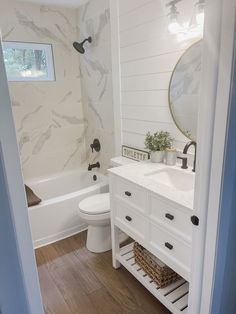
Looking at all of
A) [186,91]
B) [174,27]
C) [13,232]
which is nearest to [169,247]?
[13,232]

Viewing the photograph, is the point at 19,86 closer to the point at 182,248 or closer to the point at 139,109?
the point at 139,109

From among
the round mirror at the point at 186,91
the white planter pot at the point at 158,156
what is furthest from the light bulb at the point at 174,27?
the white planter pot at the point at 158,156

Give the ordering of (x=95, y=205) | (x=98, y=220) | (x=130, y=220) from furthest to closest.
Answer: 1. (x=95, y=205)
2. (x=98, y=220)
3. (x=130, y=220)

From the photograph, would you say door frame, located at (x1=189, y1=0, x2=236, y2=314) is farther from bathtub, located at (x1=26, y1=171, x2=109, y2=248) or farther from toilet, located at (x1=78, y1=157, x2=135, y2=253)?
bathtub, located at (x1=26, y1=171, x2=109, y2=248)

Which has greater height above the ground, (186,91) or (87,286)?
(186,91)

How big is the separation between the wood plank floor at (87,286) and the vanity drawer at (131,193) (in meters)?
0.72

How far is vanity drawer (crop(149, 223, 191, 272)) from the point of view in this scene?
1.29 m

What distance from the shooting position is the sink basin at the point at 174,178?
5.49 ft

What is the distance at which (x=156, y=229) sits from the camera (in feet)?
4.83

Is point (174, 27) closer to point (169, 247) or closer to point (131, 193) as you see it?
point (131, 193)

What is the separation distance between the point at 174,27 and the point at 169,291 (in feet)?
6.08

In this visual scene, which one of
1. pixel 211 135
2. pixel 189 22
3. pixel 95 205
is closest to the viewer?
pixel 211 135

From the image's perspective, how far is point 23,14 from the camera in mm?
2617

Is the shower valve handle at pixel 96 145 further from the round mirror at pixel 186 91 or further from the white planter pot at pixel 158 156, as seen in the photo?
the round mirror at pixel 186 91
